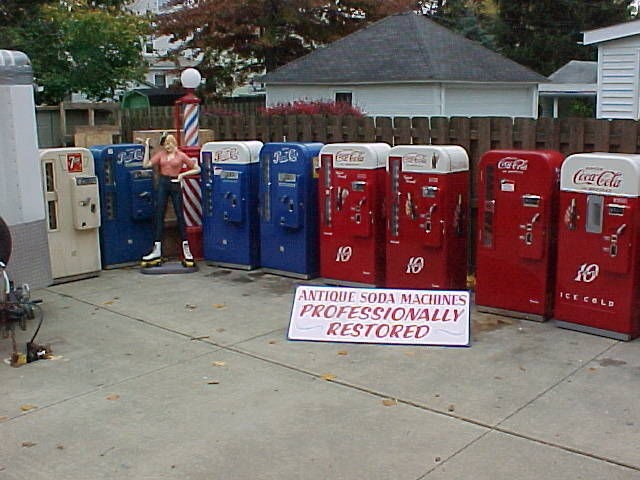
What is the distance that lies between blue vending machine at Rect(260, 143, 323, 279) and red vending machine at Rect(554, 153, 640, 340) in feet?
10.1

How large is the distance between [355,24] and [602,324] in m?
25.9


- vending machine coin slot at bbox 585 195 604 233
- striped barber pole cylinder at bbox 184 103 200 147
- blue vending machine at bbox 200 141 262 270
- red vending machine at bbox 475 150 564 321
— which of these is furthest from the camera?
striped barber pole cylinder at bbox 184 103 200 147

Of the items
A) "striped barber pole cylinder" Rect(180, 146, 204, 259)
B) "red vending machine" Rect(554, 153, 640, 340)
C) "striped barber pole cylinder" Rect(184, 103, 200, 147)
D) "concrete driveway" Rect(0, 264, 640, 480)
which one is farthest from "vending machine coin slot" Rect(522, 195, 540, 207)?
"striped barber pole cylinder" Rect(184, 103, 200, 147)

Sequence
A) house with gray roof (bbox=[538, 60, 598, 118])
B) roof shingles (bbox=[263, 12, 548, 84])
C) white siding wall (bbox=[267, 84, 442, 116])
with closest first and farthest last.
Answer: white siding wall (bbox=[267, 84, 442, 116]) < roof shingles (bbox=[263, 12, 548, 84]) < house with gray roof (bbox=[538, 60, 598, 118])

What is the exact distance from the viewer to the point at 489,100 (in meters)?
24.2

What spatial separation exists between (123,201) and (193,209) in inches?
37.5

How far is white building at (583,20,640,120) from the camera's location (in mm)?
15859

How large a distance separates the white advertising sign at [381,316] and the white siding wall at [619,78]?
34.3 feet

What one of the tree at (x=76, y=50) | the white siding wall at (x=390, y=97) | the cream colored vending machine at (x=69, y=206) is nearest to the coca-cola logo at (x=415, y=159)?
the cream colored vending machine at (x=69, y=206)

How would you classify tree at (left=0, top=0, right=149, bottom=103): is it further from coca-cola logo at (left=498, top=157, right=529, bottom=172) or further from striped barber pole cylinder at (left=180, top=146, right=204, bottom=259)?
coca-cola logo at (left=498, top=157, right=529, bottom=172)

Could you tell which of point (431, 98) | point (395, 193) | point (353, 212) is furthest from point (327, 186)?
point (431, 98)

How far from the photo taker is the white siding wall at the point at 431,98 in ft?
74.7

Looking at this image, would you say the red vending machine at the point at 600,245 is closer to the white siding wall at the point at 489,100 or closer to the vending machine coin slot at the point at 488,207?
the vending machine coin slot at the point at 488,207

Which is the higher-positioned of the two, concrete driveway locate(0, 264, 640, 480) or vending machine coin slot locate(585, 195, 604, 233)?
vending machine coin slot locate(585, 195, 604, 233)
